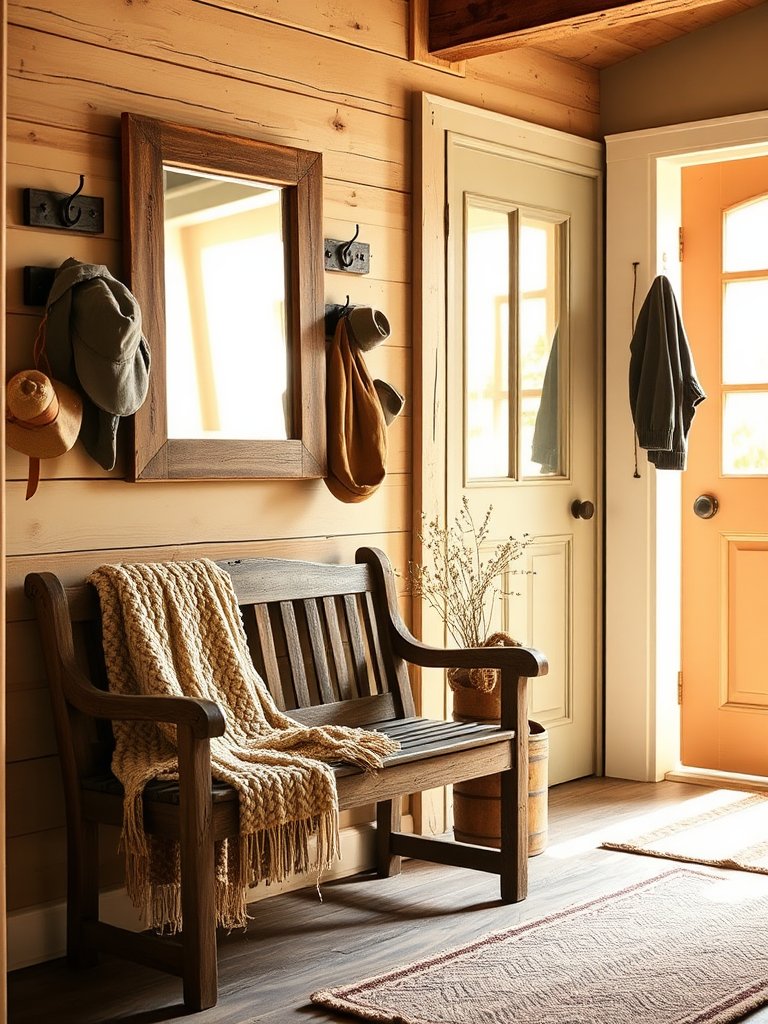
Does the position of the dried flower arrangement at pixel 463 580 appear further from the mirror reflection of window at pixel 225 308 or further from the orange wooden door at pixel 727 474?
the orange wooden door at pixel 727 474

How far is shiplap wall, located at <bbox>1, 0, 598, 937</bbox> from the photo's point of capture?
9.07ft

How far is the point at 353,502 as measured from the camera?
3.47 m

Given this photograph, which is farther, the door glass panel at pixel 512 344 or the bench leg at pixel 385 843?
the door glass panel at pixel 512 344

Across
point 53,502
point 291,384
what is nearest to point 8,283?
point 53,502

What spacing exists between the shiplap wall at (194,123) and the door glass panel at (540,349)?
0.50m

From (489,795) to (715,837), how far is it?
705 millimetres

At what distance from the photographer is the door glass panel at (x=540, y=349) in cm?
419

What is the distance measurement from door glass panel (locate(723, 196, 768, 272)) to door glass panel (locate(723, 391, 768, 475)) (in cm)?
44

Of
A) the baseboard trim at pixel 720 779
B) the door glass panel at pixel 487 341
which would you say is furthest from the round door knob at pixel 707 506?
the baseboard trim at pixel 720 779

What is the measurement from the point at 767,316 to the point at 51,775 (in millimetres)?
2795

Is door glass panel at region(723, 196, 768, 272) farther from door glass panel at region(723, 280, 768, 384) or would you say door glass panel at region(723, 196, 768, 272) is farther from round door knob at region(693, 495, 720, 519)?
round door knob at region(693, 495, 720, 519)

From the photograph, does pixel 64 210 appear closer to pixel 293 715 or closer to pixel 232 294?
pixel 232 294

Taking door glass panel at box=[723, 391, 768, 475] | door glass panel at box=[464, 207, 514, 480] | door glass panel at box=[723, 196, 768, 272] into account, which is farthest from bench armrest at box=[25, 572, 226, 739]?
door glass panel at box=[723, 196, 768, 272]

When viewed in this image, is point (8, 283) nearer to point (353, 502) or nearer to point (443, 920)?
point (353, 502)
